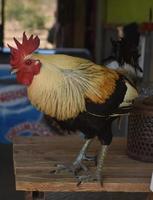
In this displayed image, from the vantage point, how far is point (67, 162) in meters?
2.49

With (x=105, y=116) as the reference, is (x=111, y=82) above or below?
above

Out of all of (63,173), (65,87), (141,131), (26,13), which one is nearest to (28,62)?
(65,87)

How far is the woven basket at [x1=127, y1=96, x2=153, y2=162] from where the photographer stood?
8.11ft

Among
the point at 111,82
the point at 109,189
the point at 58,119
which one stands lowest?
the point at 109,189

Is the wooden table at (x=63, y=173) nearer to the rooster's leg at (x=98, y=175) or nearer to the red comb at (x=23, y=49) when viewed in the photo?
the rooster's leg at (x=98, y=175)

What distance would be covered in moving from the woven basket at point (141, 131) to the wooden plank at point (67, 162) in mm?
43

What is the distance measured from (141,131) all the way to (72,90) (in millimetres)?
517

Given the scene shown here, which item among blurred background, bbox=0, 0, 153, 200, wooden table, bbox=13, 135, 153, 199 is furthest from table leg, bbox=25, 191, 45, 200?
blurred background, bbox=0, 0, 153, 200

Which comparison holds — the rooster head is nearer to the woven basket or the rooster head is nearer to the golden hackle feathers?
the golden hackle feathers

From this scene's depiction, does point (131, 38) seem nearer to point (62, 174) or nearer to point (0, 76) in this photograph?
point (62, 174)

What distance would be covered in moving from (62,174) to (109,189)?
0.71 feet

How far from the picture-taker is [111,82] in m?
2.24

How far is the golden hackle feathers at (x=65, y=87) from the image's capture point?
211 cm

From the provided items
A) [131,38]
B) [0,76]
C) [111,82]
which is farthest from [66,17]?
[111,82]
